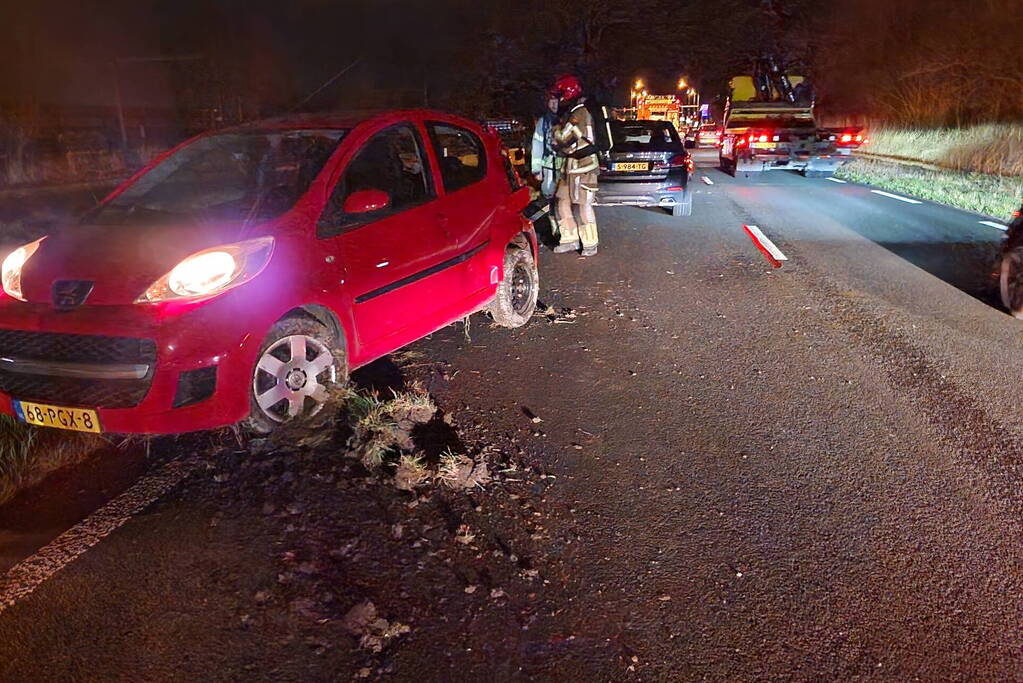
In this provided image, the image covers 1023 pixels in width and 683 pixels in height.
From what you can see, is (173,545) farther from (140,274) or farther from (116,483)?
(140,274)

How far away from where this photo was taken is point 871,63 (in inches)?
1259

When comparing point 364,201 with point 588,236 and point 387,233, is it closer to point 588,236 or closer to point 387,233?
point 387,233

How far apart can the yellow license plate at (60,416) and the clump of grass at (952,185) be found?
14.0m

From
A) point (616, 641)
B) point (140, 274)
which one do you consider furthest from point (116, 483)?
point (616, 641)

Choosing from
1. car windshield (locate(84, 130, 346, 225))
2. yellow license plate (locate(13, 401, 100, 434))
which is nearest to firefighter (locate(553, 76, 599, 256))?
car windshield (locate(84, 130, 346, 225))

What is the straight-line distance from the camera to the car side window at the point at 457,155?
5508mm

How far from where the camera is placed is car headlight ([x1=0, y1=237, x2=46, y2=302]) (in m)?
4.05

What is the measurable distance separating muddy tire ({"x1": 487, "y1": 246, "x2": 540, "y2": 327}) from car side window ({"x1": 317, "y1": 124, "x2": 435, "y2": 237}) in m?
1.28

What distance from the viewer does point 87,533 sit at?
3434 mm

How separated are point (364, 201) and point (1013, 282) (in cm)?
589

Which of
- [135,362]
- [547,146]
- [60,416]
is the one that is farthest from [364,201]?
[547,146]

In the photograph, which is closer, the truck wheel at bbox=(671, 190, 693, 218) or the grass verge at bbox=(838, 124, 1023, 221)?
the truck wheel at bbox=(671, 190, 693, 218)

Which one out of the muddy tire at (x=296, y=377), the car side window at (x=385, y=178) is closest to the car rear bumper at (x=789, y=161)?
the car side window at (x=385, y=178)

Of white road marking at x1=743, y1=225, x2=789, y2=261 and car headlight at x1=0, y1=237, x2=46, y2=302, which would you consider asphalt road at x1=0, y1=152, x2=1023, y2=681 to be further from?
white road marking at x1=743, y1=225, x2=789, y2=261
